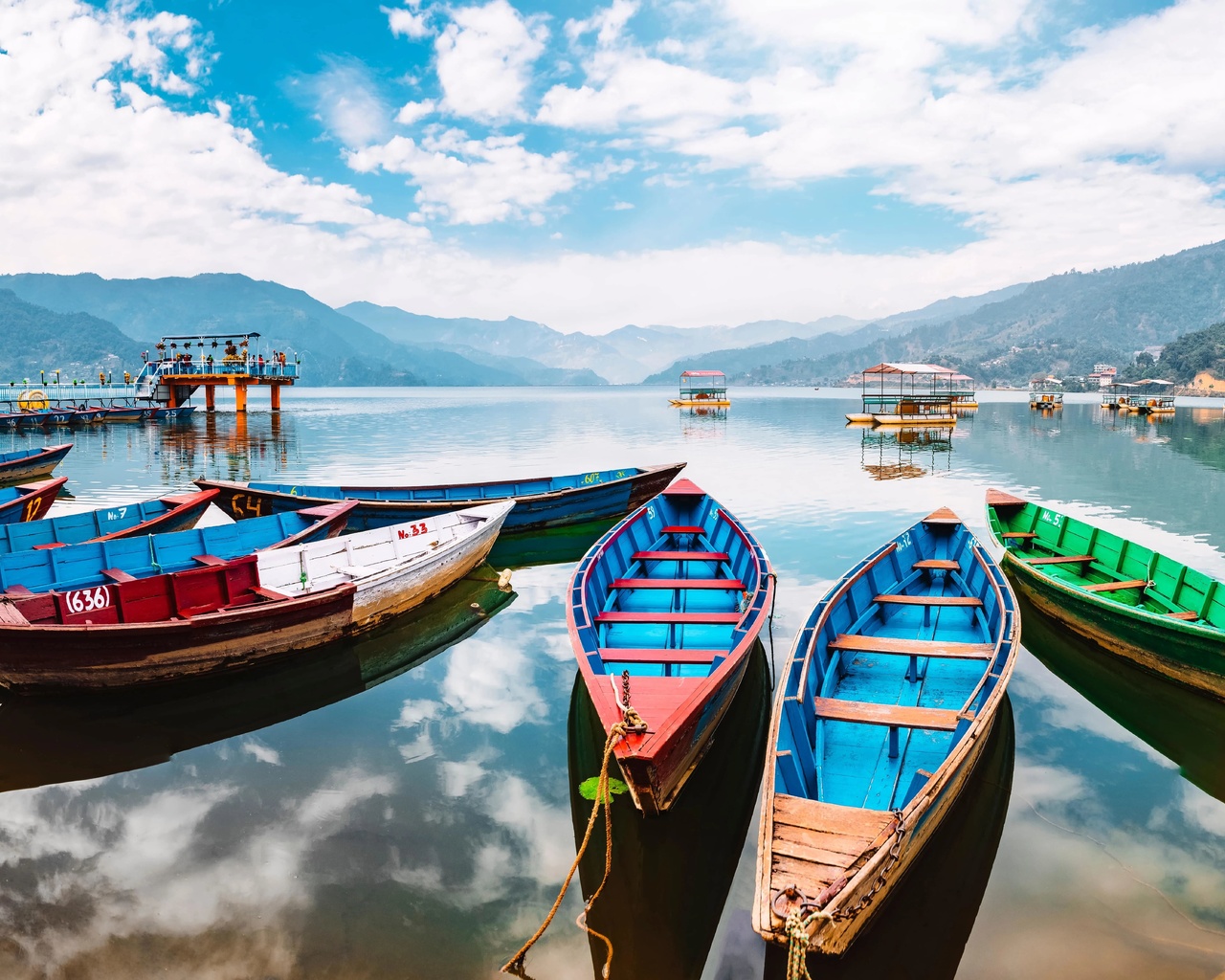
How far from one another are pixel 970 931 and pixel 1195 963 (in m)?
1.63

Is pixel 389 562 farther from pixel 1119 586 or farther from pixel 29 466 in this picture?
pixel 29 466

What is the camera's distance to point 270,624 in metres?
10.9

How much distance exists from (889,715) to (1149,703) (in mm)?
5875

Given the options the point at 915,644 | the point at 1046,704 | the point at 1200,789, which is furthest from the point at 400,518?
the point at 1200,789

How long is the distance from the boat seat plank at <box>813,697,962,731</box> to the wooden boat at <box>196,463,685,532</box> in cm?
1242

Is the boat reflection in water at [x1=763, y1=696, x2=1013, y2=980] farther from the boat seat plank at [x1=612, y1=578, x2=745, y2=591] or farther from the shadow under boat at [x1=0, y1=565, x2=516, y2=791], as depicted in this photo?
the shadow under boat at [x1=0, y1=565, x2=516, y2=791]

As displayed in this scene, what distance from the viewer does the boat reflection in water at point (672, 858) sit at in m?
6.03

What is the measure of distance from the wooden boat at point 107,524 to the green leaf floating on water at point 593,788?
989 centimetres

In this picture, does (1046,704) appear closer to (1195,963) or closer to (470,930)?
(1195,963)

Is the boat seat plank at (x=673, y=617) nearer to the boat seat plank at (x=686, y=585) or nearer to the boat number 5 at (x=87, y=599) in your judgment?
the boat seat plank at (x=686, y=585)

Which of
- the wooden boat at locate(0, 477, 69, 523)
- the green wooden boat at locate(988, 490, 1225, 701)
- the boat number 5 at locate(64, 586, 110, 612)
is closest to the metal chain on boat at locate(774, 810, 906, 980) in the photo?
the green wooden boat at locate(988, 490, 1225, 701)

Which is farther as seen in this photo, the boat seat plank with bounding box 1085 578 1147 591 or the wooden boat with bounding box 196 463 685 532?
the wooden boat with bounding box 196 463 685 532

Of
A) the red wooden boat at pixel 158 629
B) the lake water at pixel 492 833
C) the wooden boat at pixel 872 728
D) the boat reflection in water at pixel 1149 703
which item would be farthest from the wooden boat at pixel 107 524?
the boat reflection in water at pixel 1149 703

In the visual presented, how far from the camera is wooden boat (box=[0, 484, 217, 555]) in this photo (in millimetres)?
13523
